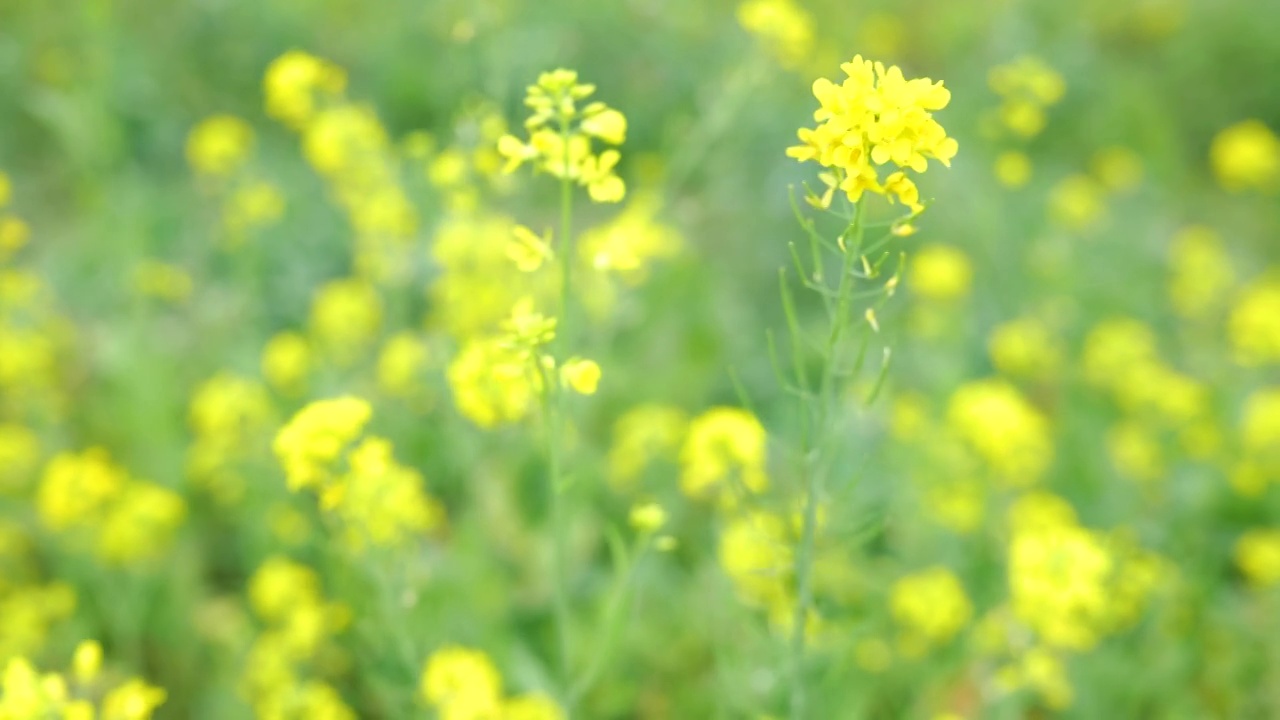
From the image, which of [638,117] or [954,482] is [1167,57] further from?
[954,482]

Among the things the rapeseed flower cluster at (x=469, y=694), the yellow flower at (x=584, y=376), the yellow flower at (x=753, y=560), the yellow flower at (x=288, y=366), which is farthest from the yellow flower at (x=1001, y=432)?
the yellow flower at (x=288, y=366)

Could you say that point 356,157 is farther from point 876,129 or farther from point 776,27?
point 876,129

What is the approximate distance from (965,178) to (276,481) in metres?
3.36

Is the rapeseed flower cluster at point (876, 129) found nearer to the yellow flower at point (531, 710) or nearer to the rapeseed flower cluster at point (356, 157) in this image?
the yellow flower at point (531, 710)

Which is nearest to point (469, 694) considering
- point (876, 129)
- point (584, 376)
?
point (584, 376)

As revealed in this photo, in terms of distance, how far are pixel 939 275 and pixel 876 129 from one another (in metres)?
3.06

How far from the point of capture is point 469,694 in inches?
85.4

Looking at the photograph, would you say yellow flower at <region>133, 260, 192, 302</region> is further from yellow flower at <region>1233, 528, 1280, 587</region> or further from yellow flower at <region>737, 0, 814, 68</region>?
yellow flower at <region>1233, 528, 1280, 587</region>

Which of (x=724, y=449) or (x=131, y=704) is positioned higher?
(x=724, y=449)

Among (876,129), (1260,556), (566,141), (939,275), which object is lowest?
(876,129)

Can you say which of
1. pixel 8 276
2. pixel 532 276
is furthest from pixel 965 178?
pixel 8 276

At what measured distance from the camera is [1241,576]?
11.4ft

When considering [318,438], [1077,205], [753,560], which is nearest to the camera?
[318,438]

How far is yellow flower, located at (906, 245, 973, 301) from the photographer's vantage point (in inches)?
169
